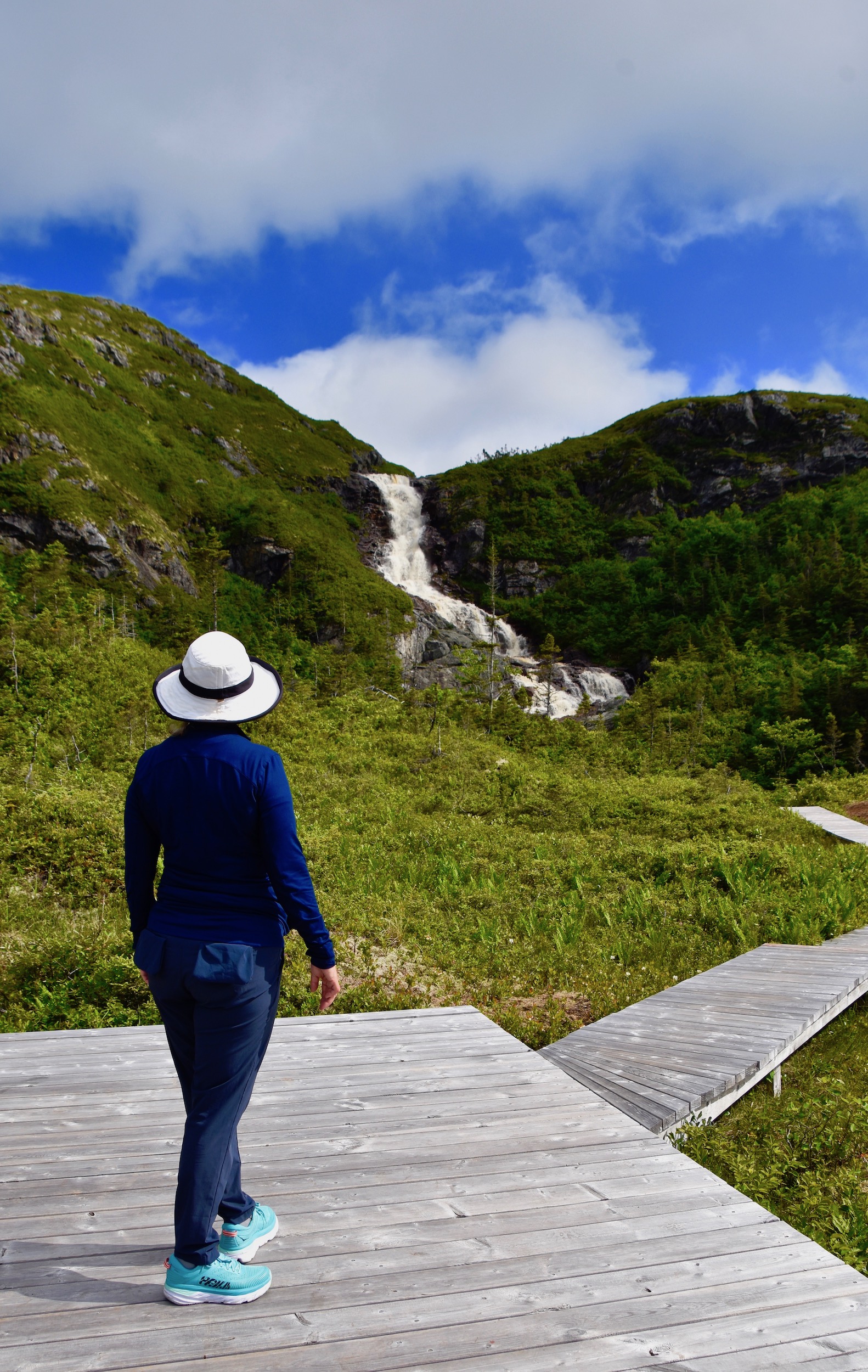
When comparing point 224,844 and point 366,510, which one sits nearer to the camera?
point 224,844

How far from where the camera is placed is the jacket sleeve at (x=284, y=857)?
256cm

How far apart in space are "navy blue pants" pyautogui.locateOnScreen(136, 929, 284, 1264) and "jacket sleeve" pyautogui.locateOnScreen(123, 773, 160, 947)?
0.13m

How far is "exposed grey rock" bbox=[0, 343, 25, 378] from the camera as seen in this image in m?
43.3

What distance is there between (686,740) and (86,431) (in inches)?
1509

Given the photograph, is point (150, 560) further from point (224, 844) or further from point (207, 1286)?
point (207, 1286)

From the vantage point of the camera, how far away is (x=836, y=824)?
1446cm

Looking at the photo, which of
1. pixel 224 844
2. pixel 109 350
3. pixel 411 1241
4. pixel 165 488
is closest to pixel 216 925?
pixel 224 844

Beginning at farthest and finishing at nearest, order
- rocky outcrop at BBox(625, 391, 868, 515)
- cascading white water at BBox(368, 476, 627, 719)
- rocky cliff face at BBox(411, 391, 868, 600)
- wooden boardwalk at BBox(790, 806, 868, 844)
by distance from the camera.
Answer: rocky cliff face at BBox(411, 391, 868, 600)
rocky outcrop at BBox(625, 391, 868, 515)
cascading white water at BBox(368, 476, 627, 719)
wooden boardwalk at BBox(790, 806, 868, 844)

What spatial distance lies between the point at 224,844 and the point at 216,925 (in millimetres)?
272

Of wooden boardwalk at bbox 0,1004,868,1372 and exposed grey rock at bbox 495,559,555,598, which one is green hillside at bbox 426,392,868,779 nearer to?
exposed grey rock at bbox 495,559,555,598

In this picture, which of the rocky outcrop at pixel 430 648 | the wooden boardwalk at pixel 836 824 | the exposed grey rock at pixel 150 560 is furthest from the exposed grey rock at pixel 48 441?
the wooden boardwalk at pixel 836 824

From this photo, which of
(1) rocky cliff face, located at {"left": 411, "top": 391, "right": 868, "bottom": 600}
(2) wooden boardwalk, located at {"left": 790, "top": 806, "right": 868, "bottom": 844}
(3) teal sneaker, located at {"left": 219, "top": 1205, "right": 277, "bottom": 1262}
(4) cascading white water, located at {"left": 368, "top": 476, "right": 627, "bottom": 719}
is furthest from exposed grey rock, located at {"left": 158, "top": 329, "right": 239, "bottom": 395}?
(3) teal sneaker, located at {"left": 219, "top": 1205, "right": 277, "bottom": 1262}

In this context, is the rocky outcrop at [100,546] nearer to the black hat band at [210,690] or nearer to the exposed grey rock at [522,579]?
the exposed grey rock at [522,579]

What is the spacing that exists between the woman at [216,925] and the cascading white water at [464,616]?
3267 centimetres
